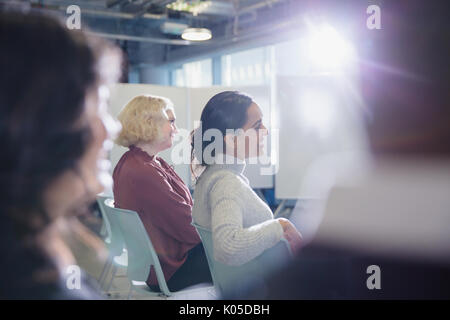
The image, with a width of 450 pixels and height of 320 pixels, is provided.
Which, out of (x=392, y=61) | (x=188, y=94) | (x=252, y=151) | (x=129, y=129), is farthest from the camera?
(x=188, y=94)

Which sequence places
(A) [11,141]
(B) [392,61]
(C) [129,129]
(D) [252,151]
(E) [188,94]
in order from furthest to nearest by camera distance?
(E) [188,94] → (C) [129,129] → (D) [252,151] → (B) [392,61] → (A) [11,141]

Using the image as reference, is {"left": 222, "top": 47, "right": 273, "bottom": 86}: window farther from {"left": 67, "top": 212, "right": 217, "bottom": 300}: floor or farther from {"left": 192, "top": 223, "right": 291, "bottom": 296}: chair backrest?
{"left": 192, "top": 223, "right": 291, "bottom": 296}: chair backrest

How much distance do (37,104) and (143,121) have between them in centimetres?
158

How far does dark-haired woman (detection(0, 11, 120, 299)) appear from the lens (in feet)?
1.44

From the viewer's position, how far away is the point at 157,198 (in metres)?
1.77

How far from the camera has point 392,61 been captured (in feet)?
2.26

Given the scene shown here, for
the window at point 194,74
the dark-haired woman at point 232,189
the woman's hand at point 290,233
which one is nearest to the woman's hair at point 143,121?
the dark-haired woman at point 232,189

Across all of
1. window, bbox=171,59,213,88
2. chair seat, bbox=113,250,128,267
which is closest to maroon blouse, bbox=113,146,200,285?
chair seat, bbox=113,250,128,267

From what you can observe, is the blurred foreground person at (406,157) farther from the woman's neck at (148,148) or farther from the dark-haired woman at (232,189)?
the woman's neck at (148,148)

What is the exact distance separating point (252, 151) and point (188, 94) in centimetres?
347

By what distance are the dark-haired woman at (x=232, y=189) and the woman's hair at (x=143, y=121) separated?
70 cm

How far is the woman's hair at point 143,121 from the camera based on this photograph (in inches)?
78.8
